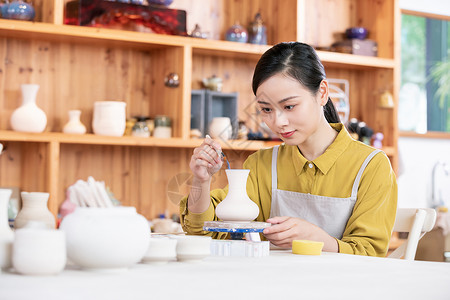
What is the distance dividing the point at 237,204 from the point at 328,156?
51cm

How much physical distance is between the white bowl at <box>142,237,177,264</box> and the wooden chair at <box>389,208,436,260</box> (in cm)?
106

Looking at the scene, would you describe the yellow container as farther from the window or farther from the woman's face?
the window

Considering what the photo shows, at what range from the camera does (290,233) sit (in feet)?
5.40

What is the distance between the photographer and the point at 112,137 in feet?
11.7

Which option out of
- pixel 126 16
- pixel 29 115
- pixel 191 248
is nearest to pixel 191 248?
pixel 191 248

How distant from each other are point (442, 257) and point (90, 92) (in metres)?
2.22

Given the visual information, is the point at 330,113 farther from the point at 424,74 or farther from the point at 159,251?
the point at 424,74

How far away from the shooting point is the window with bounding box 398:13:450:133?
4.91 metres

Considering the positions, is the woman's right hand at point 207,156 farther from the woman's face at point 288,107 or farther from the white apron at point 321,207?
the white apron at point 321,207

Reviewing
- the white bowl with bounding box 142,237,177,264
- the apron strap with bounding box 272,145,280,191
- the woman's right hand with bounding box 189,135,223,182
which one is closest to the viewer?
the white bowl with bounding box 142,237,177,264

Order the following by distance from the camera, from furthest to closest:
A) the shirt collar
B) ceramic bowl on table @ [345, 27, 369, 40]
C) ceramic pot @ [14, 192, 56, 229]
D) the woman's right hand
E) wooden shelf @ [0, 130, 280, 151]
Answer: ceramic bowl on table @ [345, 27, 369, 40]
wooden shelf @ [0, 130, 280, 151]
the shirt collar
the woman's right hand
ceramic pot @ [14, 192, 56, 229]

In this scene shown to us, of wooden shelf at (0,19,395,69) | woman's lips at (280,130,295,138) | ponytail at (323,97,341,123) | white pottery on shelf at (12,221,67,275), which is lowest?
white pottery on shelf at (12,221,67,275)

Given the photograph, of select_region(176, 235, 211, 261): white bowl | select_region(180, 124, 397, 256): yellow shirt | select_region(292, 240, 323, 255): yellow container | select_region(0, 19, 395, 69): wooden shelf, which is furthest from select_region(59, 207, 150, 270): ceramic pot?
select_region(0, 19, 395, 69): wooden shelf

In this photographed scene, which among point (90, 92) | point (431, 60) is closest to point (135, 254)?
point (90, 92)
